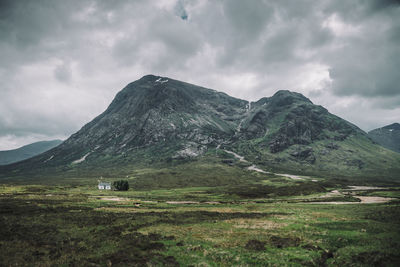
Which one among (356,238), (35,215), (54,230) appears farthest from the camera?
(35,215)

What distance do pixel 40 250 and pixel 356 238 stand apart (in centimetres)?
4248

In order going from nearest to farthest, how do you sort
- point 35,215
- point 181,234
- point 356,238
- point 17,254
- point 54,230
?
point 17,254, point 356,238, point 181,234, point 54,230, point 35,215

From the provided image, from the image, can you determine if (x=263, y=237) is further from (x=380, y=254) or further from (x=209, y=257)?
(x=380, y=254)

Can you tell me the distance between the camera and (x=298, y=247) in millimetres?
28094

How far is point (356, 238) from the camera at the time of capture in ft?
100

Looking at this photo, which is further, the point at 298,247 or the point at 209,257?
the point at 298,247

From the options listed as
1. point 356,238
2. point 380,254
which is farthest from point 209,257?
point 356,238

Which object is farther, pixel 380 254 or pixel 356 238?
pixel 356 238

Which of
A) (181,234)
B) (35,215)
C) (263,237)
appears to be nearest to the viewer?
(263,237)

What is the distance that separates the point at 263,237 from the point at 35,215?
4942cm

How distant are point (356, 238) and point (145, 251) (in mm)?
28936

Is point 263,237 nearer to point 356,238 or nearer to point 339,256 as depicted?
point 339,256

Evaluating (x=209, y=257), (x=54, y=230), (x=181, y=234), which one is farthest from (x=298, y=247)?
(x=54, y=230)

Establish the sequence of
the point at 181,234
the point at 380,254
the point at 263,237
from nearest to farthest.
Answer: the point at 380,254 < the point at 263,237 < the point at 181,234
